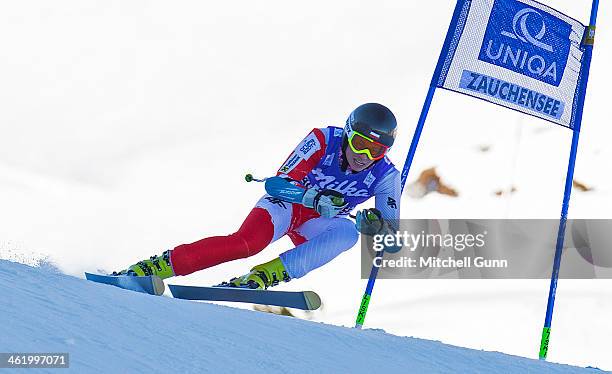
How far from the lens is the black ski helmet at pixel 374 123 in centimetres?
507

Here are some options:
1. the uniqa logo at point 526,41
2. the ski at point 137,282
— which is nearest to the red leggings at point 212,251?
the ski at point 137,282

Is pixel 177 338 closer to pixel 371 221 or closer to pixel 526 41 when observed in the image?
pixel 371 221

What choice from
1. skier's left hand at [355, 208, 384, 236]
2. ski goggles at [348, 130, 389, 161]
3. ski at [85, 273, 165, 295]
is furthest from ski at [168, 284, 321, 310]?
ski goggles at [348, 130, 389, 161]

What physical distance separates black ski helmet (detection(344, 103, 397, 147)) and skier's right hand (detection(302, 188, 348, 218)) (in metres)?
0.47

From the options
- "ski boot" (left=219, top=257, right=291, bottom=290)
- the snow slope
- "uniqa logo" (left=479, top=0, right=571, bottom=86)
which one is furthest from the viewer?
"uniqa logo" (left=479, top=0, right=571, bottom=86)

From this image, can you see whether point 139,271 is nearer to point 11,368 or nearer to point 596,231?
point 11,368

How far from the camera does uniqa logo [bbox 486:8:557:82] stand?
738cm

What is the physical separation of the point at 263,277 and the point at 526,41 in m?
3.98

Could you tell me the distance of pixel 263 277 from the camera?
4871 mm

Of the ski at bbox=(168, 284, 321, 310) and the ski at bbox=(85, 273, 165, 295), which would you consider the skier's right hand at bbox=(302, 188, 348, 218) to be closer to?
the ski at bbox=(168, 284, 321, 310)

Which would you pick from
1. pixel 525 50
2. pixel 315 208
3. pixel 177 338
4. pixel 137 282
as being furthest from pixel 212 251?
pixel 525 50

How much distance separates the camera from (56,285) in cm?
314

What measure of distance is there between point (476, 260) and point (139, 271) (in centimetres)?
441

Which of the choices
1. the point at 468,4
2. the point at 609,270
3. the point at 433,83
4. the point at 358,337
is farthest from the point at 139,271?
the point at 609,270
